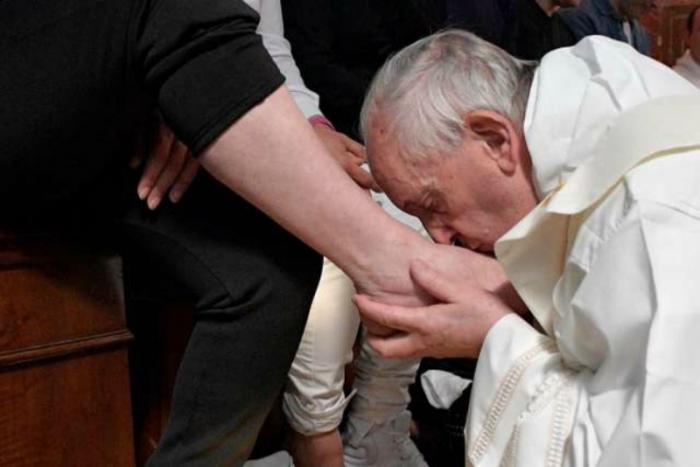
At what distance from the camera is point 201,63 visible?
2.70ft

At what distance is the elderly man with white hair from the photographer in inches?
26.8

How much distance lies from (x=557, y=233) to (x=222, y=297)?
0.34 metres

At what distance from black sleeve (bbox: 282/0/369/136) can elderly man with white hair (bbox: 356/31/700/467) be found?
81 cm

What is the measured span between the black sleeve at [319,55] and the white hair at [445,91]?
32.7 inches

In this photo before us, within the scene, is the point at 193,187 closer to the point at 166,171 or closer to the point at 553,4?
the point at 166,171

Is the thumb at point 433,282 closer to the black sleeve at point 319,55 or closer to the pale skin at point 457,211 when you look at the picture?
the pale skin at point 457,211

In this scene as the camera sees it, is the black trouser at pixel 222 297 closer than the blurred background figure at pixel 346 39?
Yes

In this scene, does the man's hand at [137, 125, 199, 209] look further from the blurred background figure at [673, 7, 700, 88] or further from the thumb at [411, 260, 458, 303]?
the blurred background figure at [673, 7, 700, 88]

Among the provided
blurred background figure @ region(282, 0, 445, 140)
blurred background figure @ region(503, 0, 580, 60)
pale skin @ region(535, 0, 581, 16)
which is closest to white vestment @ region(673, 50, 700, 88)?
pale skin @ region(535, 0, 581, 16)

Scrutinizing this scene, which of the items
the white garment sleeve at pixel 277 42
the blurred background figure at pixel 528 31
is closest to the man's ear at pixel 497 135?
the white garment sleeve at pixel 277 42

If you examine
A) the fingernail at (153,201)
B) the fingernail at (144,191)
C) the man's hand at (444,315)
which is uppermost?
the fingernail at (144,191)

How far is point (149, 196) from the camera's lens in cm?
94

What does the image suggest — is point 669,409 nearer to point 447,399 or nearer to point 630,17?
point 447,399

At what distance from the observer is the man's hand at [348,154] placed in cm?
128
